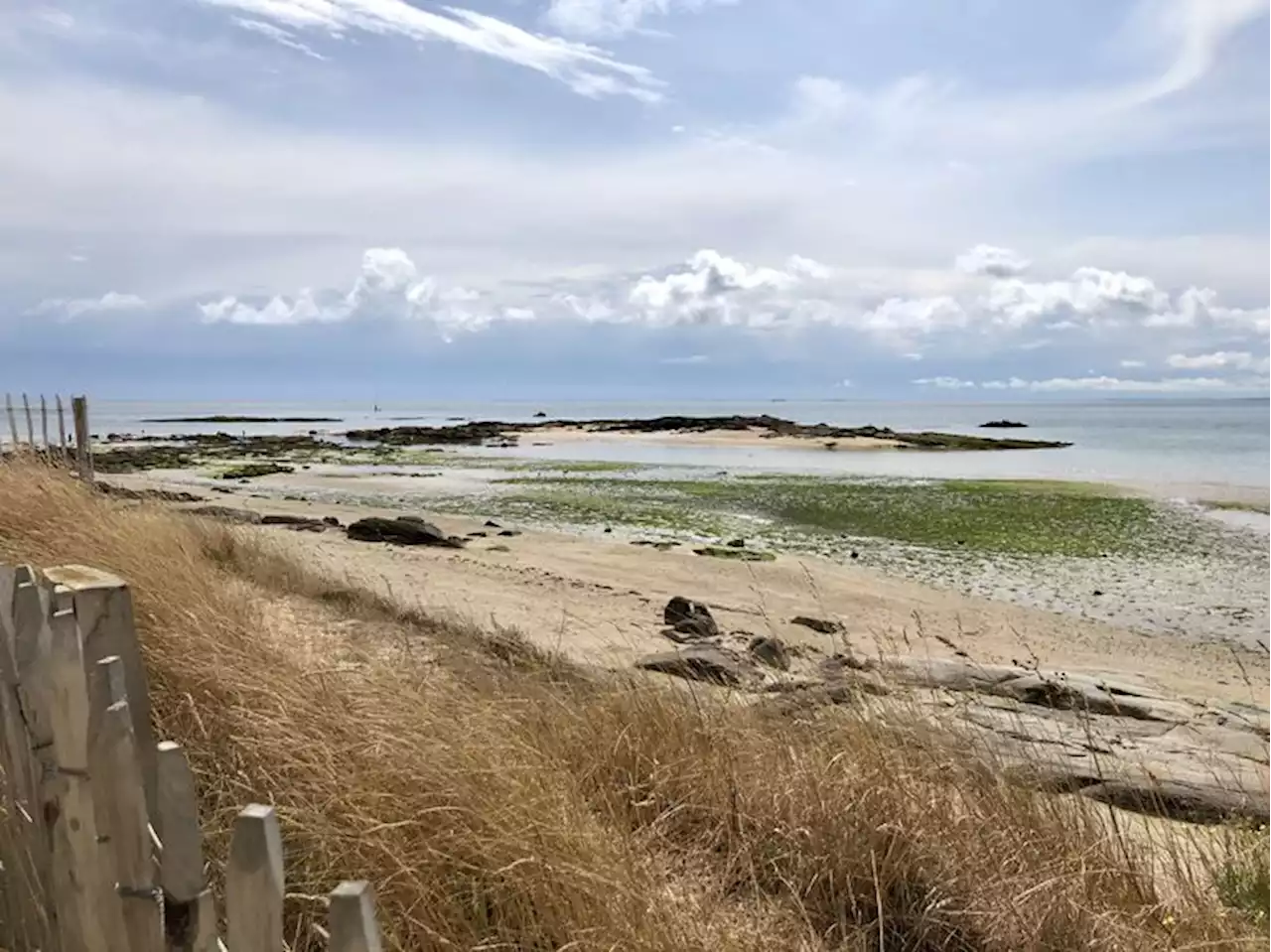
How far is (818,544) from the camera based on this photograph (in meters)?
19.8

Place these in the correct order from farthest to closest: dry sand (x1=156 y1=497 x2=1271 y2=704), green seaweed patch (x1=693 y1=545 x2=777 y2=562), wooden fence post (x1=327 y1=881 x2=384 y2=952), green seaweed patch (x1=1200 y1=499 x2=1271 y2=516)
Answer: green seaweed patch (x1=1200 y1=499 x2=1271 y2=516)
green seaweed patch (x1=693 y1=545 x2=777 y2=562)
dry sand (x1=156 y1=497 x2=1271 y2=704)
wooden fence post (x1=327 y1=881 x2=384 y2=952)

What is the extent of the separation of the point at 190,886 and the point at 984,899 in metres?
2.69

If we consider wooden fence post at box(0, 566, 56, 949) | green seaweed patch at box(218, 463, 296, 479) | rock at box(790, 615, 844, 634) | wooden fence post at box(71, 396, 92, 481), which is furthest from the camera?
green seaweed patch at box(218, 463, 296, 479)

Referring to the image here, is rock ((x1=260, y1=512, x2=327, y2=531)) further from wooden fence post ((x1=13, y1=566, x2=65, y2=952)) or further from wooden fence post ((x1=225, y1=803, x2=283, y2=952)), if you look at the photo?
wooden fence post ((x1=225, y1=803, x2=283, y2=952))

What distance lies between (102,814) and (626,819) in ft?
6.93

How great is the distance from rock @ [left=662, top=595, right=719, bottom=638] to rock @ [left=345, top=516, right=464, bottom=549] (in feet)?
22.9

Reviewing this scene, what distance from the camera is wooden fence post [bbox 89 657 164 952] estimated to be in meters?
2.02

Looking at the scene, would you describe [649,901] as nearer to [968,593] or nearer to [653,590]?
[653,590]

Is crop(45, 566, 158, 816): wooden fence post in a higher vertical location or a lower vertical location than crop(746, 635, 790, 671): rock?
higher

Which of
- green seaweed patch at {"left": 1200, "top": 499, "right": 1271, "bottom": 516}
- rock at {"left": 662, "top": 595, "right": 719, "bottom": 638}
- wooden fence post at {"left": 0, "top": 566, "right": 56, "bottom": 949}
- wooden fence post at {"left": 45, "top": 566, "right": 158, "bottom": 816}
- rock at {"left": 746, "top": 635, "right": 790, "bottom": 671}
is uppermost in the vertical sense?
wooden fence post at {"left": 45, "top": 566, "right": 158, "bottom": 816}

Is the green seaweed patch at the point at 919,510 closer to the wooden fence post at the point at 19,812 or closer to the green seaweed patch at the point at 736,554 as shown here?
the green seaweed patch at the point at 736,554

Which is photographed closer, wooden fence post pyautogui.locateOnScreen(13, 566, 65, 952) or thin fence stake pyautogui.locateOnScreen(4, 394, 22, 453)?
wooden fence post pyautogui.locateOnScreen(13, 566, 65, 952)

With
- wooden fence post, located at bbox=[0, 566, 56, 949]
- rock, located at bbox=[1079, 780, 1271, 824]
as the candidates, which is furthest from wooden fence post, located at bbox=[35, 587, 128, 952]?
rock, located at bbox=[1079, 780, 1271, 824]

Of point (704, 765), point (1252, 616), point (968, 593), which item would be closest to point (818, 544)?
point (968, 593)
